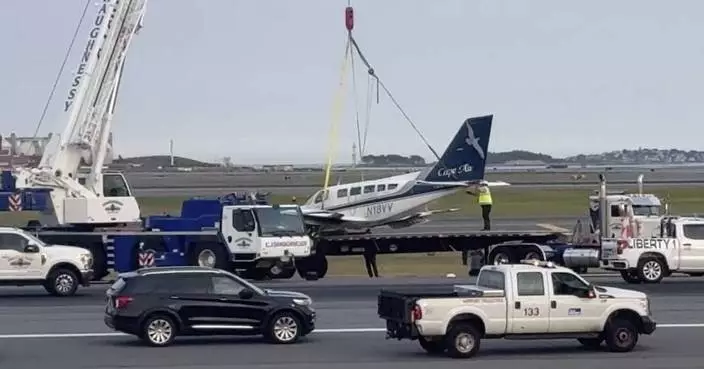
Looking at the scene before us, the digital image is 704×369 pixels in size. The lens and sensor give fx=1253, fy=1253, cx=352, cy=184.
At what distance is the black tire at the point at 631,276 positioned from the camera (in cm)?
3512

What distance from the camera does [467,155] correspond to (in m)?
46.3

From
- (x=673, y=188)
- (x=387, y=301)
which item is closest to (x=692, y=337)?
(x=387, y=301)

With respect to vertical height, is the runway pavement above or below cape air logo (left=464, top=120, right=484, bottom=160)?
below

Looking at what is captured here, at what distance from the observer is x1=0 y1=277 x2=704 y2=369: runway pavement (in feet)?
65.6

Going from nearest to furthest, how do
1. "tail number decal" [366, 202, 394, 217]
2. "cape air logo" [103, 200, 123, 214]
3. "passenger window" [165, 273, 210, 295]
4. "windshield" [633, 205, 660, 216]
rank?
"passenger window" [165, 273, 210, 295], "cape air logo" [103, 200, 123, 214], "windshield" [633, 205, 660, 216], "tail number decal" [366, 202, 394, 217]

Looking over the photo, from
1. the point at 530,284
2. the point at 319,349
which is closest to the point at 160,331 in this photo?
the point at 319,349

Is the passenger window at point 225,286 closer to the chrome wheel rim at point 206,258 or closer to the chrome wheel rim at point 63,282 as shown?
the chrome wheel rim at point 63,282

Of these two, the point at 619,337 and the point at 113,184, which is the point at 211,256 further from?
the point at 619,337

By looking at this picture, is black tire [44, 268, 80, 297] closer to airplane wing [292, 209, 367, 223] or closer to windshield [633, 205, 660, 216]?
airplane wing [292, 209, 367, 223]

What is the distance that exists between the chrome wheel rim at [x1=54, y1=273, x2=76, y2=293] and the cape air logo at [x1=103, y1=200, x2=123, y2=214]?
5.44m

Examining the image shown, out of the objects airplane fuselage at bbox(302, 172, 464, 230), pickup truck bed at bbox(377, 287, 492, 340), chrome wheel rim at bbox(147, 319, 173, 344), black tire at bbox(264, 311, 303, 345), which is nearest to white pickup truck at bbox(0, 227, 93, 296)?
chrome wheel rim at bbox(147, 319, 173, 344)

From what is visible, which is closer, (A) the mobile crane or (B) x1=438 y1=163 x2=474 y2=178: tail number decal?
(A) the mobile crane

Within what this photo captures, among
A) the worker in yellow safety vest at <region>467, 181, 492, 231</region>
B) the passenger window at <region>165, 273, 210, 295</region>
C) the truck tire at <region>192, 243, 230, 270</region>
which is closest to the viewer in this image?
the passenger window at <region>165, 273, 210, 295</region>

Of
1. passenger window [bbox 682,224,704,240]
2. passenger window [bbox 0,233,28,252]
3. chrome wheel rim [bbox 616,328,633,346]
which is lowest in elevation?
chrome wheel rim [bbox 616,328,633,346]
